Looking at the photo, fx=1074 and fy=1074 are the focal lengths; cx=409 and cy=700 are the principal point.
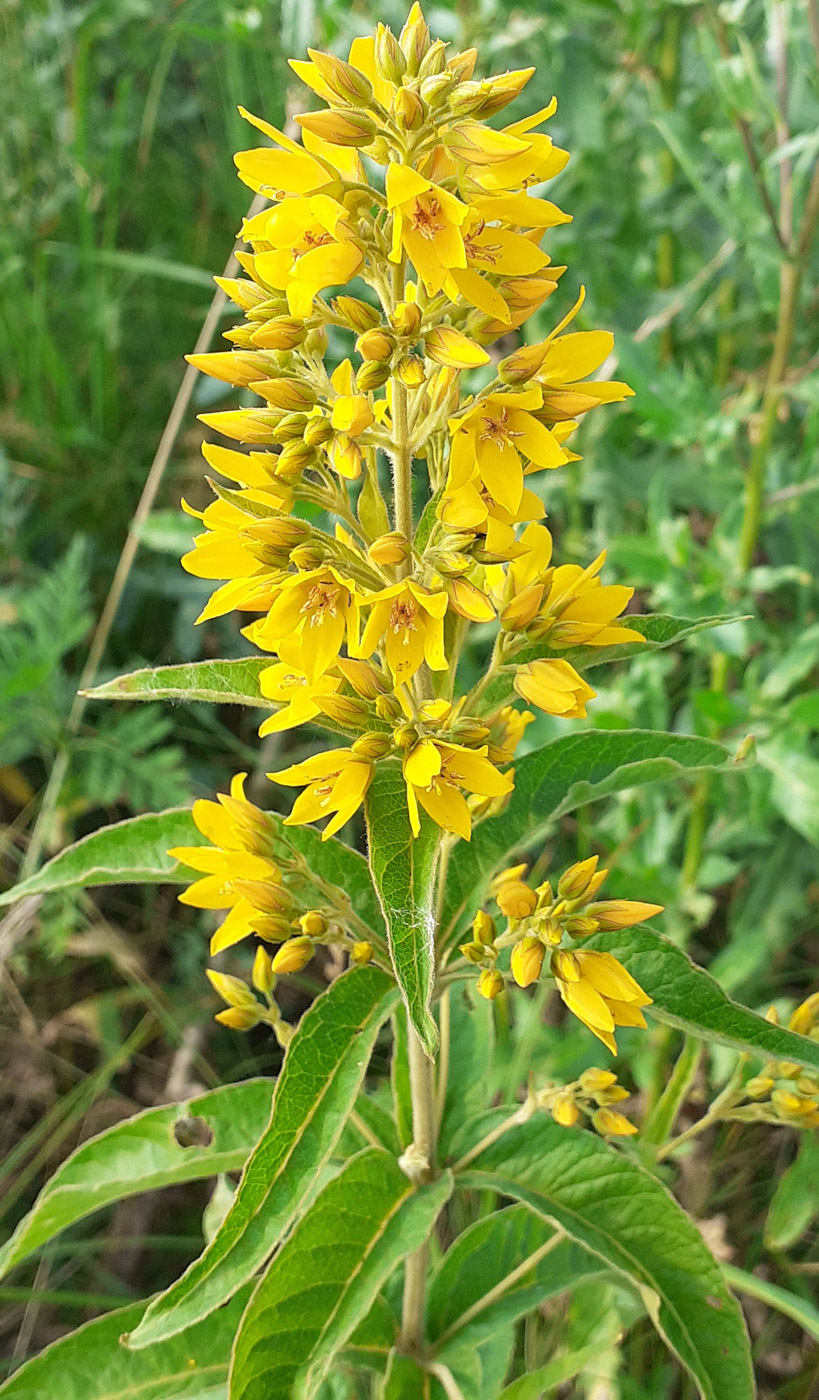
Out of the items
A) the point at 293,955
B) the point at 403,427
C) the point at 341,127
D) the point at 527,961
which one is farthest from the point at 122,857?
the point at 341,127

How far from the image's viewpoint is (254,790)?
3068mm

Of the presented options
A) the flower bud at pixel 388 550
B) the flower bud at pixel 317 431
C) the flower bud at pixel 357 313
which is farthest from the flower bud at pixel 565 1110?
the flower bud at pixel 357 313

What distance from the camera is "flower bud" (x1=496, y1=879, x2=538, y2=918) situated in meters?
1.29

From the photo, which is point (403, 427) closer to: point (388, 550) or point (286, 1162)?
point (388, 550)

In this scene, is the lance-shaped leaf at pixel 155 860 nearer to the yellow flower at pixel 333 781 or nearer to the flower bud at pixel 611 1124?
the yellow flower at pixel 333 781

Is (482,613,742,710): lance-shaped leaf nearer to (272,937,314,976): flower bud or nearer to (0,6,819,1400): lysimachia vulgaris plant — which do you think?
(0,6,819,1400): lysimachia vulgaris plant

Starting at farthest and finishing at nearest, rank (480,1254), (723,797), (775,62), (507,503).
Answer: (723,797)
(775,62)
(480,1254)
(507,503)

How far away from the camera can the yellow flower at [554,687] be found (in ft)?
3.87

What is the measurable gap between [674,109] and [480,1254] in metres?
2.92

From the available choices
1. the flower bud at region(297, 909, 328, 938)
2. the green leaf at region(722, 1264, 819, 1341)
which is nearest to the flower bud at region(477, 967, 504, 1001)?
the flower bud at region(297, 909, 328, 938)

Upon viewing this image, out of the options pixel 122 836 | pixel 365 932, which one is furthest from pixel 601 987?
pixel 122 836

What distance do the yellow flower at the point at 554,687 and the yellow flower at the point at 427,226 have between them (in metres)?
0.42

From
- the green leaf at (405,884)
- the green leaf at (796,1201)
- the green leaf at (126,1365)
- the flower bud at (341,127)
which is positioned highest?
the flower bud at (341,127)

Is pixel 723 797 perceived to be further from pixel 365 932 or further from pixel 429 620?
pixel 429 620
